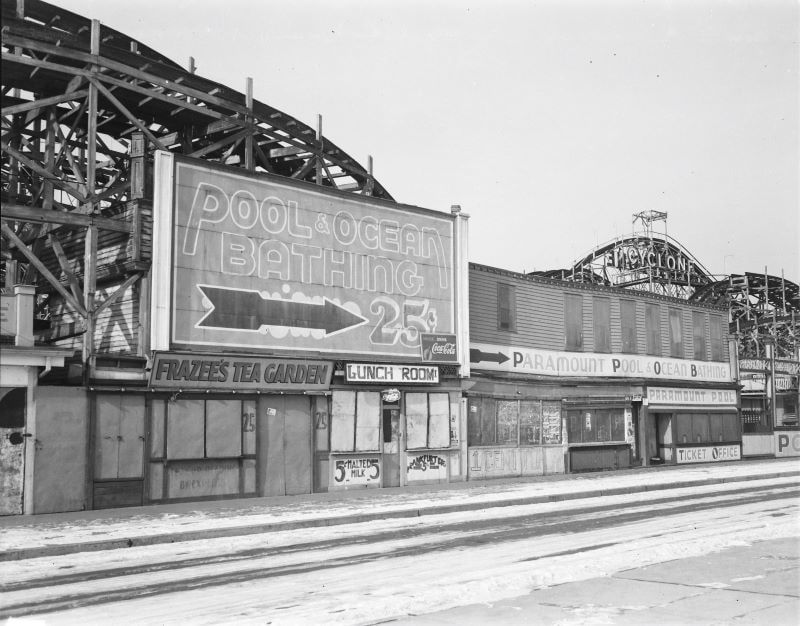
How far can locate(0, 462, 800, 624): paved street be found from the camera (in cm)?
891

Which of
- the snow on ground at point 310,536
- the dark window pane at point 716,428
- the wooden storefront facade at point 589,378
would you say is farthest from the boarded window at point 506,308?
the dark window pane at point 716,428

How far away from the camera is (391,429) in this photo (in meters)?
25.2

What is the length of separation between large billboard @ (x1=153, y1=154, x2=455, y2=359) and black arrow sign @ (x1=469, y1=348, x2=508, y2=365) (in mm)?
1759

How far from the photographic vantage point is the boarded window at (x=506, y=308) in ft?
96.9

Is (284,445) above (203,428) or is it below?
below

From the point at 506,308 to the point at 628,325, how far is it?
720 centimetres

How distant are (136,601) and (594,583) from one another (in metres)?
5.36

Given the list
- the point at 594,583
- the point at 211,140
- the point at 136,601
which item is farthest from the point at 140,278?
the point at 594,583

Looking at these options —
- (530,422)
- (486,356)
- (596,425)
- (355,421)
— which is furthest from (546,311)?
(355,421)

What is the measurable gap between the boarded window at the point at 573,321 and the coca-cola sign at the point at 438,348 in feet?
23.3

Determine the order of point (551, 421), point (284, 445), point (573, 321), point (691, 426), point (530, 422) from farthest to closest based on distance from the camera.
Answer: point (691, 426) → point (573, 321) → point (551, 421) → point (530, 422) → point (284, 445)

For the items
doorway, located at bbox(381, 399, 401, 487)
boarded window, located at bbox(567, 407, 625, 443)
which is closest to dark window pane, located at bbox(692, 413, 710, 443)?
boarded window, located at bbox(567, 407, 625, 443)

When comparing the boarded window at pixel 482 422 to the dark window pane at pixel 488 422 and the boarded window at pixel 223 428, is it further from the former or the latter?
the boarded window at pixel 223 428

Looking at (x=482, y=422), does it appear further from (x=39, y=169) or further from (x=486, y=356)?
(x=39, y=169)
